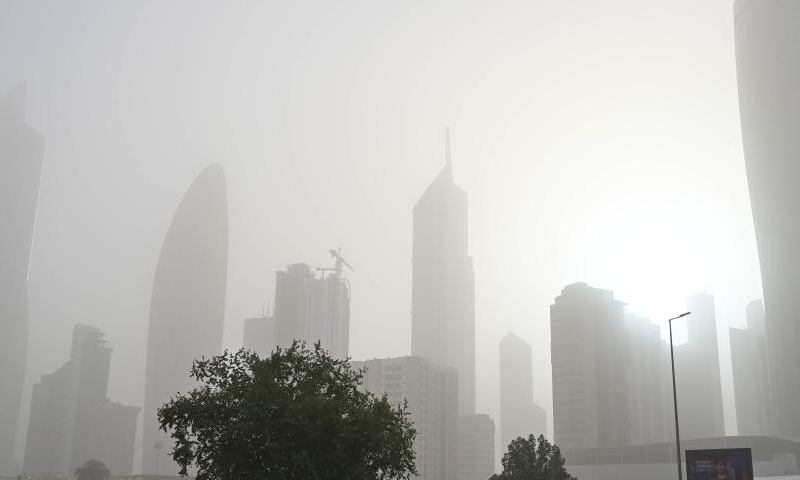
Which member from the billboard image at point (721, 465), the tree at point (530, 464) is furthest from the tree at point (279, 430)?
the tree at point (530, 464)

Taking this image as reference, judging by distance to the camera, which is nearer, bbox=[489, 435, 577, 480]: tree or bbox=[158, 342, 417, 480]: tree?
bbox=[158, 342, 417, 480]: tree

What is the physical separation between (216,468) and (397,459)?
1040cm

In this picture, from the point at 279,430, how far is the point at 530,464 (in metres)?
61.0

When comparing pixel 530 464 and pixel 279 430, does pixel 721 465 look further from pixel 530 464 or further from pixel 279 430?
pixel 530 464

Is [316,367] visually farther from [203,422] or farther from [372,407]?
[203,422]

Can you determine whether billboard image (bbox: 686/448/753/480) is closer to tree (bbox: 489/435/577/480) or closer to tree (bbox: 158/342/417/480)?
tree (bbox: 158/342/417/480)

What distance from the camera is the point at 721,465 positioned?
151 feet

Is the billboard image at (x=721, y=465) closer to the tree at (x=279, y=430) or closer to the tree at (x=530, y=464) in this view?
the tree at (x=279, y=430)

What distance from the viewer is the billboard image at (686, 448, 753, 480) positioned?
45562 millimetres

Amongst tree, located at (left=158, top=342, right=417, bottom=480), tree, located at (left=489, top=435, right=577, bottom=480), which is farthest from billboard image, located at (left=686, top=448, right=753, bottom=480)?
tree, located at (left=489, top=435, right=577, bottom=480)

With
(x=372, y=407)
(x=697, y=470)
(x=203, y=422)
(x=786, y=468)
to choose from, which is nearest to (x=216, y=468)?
(x=203, y=422)

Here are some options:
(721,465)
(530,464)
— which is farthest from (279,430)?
(530,464)

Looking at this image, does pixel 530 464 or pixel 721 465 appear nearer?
pixel 721 465

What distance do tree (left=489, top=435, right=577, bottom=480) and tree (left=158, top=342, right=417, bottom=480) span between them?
177ft
